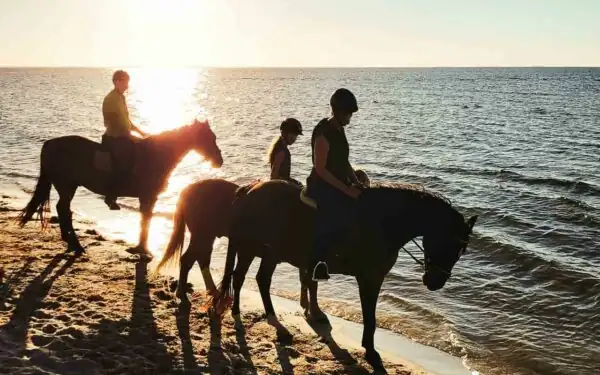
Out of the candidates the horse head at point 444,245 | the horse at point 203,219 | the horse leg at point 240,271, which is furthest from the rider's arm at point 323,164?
the horse leg at point 240,271

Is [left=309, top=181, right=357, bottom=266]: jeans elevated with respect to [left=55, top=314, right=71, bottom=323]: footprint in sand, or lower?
elevated

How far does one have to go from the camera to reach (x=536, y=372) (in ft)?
25.9

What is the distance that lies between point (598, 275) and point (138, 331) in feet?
31.8

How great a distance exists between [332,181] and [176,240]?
3602mm

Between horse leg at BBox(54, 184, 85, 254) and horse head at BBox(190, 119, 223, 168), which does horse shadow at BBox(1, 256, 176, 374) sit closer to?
horse leg at BBox(54, 184, 85, 254)

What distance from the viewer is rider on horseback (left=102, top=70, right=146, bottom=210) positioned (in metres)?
10.3

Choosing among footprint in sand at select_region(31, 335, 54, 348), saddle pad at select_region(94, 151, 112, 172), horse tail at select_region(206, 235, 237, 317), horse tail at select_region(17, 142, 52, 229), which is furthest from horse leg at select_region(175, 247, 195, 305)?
horse tail at select_region(17, 142, 52, 229)

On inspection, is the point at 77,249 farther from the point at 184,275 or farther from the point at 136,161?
the point at 184,275

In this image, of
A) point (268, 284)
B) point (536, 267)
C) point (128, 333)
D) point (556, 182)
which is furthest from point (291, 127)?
point (556, 182)

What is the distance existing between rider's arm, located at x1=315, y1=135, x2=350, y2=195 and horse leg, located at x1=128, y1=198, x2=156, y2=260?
5645 millimetres

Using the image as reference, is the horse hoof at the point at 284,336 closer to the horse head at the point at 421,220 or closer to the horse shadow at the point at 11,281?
the horse head at the point at 421,220

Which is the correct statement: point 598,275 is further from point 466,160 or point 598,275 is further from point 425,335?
point 466,160

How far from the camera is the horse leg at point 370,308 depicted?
277 inches

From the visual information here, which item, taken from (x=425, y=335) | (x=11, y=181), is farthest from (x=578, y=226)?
(x=11, y=181)
